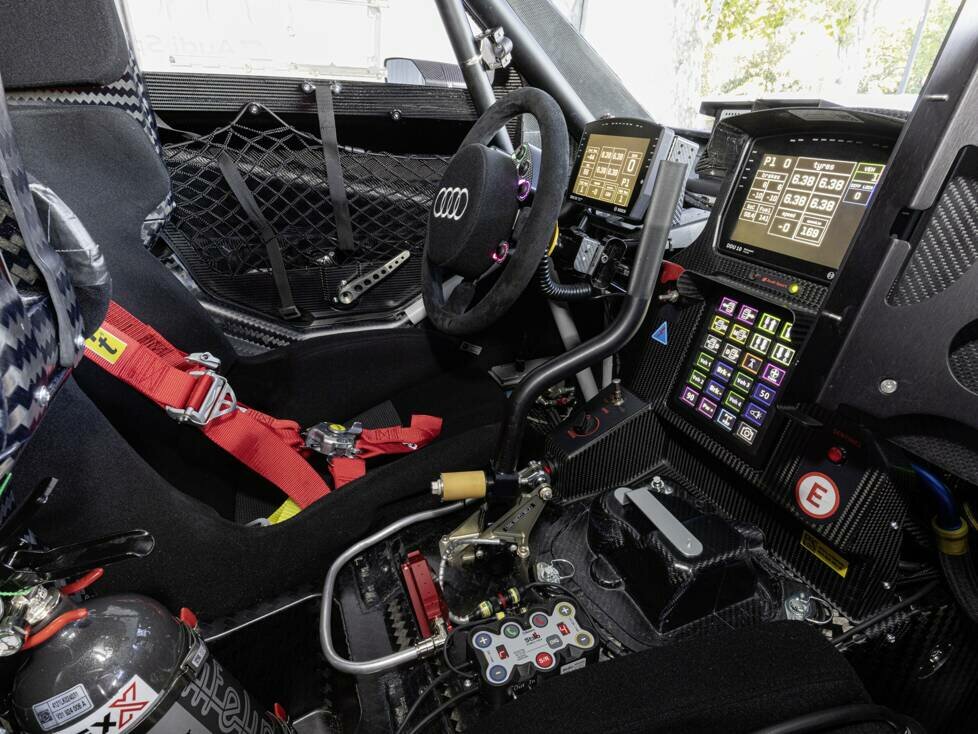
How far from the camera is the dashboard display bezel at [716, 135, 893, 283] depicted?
2.31 feet

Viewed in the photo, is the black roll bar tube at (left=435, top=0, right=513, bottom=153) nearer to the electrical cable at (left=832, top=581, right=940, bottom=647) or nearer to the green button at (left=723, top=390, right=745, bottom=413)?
the green button at (left=723, top=390, right=745, bottom=413)

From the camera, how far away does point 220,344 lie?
1257 millimetres

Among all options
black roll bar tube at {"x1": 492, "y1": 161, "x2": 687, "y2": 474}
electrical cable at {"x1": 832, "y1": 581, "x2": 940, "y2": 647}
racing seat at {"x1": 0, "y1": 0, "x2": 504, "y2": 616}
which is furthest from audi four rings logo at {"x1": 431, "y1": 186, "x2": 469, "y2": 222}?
electrical cable at {"x1": 832, "y1": 581, "x2": 940, "y2": 647}

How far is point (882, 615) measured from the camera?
793mm

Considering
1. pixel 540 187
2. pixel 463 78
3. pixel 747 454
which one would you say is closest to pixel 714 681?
pixel 747 454

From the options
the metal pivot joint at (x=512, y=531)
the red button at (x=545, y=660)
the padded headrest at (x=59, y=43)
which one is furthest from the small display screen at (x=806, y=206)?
the padded headrest at (x=59, y=43)

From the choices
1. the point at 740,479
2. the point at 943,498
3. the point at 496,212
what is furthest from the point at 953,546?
the point at 496,212

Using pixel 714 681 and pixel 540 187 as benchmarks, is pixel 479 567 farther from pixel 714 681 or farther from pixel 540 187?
pixel 540 187

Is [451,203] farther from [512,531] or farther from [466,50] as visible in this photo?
[466,50]

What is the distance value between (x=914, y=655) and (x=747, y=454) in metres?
0.39

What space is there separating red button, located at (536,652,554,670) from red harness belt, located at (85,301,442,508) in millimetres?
556

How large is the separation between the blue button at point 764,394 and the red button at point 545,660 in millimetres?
501

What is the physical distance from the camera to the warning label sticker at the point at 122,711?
578mm

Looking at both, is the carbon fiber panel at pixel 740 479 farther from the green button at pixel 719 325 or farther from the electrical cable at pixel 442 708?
the electrical cable at pixel 442 708
